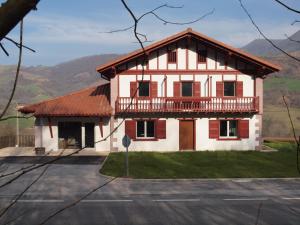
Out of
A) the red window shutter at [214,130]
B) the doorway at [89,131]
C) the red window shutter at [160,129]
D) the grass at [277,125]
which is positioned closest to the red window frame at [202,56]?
the red window shutter at [214,130]

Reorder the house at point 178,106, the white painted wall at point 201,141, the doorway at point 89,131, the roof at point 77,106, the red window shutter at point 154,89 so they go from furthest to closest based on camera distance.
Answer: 1. the red window shutter at point 154,89
2. the white painted wall at point 201,141
3. the doorway at point 89,131
4. the house at point 178,106
5. the roof at point 77,106

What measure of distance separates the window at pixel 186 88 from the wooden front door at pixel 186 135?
6.37ft

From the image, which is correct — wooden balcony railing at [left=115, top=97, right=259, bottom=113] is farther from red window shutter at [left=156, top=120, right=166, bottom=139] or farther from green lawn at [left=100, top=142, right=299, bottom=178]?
green lawn at [left=100, top=142, right=299, bottom=178]

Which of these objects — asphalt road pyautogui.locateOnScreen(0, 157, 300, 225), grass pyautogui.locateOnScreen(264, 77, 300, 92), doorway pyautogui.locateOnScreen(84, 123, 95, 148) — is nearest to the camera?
asphalt road pyautogui.locateOnScreen(0, 157, 300, 225)

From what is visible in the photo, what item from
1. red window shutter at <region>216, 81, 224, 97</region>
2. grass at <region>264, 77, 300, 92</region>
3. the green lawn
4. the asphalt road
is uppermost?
grass at <region>264, 77, 300, 92</region>

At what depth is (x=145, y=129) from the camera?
106 ft

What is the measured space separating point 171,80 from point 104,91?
228 inches

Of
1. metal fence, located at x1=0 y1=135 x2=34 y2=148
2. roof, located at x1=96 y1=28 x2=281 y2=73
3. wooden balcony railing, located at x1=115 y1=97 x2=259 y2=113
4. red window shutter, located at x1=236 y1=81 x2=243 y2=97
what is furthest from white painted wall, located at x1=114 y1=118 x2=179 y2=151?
metal fence, located at x1=0 y1=135 x2=34 y2=148

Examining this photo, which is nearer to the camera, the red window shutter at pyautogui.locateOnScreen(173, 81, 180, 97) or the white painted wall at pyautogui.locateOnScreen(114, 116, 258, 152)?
the white painted wall at pyautogui.locateOnScreen(114, 116, 258, 152)

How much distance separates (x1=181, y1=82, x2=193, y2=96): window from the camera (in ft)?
107

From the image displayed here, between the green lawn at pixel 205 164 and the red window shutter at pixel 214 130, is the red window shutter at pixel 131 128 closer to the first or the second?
the green lawn at pixel 205 164

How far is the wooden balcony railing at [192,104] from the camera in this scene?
31.7 metres

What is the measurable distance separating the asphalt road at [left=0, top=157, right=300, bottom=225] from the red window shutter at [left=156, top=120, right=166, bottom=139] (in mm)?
9124

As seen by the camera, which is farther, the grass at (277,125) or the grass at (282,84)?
the grass at (282,84)
